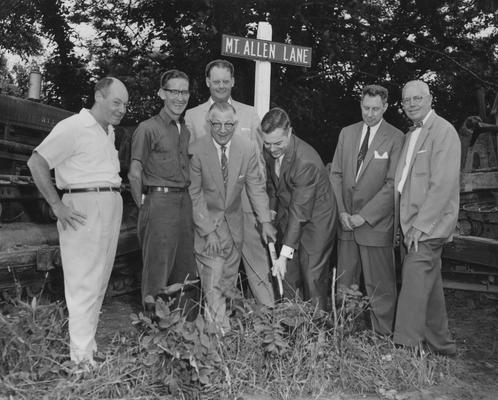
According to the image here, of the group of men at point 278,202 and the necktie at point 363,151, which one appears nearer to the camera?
the group of men at point 278,202

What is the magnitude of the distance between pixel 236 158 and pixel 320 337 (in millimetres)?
1483

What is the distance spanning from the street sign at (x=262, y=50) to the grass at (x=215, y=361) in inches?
88.8

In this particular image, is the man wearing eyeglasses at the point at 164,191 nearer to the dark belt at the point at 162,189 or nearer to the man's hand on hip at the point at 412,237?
the dark belt at the point at 162,189

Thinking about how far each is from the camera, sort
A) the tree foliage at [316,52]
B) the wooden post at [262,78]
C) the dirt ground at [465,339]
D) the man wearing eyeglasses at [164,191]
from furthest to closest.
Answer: the tree foliage at [316,52] < the wooden post at [262,78] < the man wearing eyeglasses at [164,191] < the dirt ground at [465,339]

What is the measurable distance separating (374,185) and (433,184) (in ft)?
1.77

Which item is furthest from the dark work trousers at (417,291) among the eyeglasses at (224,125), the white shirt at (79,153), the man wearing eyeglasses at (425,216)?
→ the white shirt at (79,153)

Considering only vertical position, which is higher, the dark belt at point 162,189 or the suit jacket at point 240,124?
the suit jacket at point 240,124

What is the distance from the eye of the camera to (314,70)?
11492 millimetres

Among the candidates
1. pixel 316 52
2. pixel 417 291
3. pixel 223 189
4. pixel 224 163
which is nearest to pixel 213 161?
pixel 224 163

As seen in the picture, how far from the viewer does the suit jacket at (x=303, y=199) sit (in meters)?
4.60

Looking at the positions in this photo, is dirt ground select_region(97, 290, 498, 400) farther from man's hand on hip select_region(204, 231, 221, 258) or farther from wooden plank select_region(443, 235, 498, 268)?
man's hand on hip select_region(204, 231, 221, 258)

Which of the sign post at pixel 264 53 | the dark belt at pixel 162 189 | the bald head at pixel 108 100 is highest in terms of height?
the sign post at pixel 264 53

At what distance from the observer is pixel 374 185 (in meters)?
4.77

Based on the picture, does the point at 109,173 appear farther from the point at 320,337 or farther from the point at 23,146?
the point at 23,146
